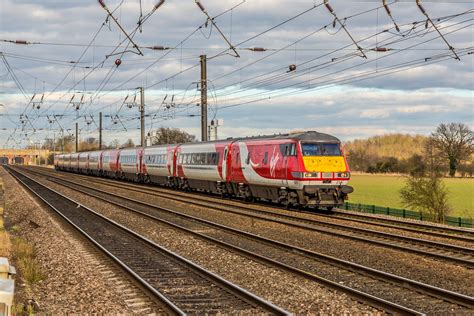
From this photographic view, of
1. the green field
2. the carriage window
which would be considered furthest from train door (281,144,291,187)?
the green field

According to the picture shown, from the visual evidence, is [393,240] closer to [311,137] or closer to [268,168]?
[311,137]

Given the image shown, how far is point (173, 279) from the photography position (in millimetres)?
11570

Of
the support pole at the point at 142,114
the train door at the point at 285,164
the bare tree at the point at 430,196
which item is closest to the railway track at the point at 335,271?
the train door at the point at 285,164

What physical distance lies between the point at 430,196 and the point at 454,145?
53.5 m

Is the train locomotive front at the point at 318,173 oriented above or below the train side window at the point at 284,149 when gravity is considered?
below

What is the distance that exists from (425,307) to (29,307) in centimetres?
597

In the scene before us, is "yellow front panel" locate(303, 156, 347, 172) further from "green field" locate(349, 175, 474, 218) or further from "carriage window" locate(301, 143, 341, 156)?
"green field" locate(349, 175, 474, 218)

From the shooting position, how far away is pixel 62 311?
9.29 metres

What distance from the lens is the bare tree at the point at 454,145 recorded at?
81.7 meters

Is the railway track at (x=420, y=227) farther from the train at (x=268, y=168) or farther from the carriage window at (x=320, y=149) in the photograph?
the carriage window at (x=320, y=149)

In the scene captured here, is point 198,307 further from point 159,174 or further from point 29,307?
point 159,174

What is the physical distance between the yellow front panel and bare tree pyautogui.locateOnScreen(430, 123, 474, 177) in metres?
61.4

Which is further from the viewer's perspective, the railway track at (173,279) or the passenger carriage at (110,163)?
the passenger carriage at (110,163)

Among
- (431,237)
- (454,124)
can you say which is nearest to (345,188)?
(431,237)
